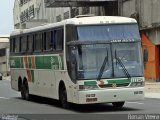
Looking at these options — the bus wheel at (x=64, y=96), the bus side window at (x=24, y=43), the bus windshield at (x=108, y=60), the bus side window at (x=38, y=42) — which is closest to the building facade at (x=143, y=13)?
the bus side window at (x=24, y=43)

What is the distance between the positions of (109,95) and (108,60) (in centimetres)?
126

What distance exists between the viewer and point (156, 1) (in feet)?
140

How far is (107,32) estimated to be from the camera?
19750 millimetres

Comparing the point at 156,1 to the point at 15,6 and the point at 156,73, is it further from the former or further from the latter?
the point at 15,6

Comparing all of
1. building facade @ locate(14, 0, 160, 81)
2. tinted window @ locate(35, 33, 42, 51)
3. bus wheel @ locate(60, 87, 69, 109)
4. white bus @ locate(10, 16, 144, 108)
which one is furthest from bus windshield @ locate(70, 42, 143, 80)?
building facade @ locate(14, 0, 160, 81)

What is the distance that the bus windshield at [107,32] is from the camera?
1952 cm

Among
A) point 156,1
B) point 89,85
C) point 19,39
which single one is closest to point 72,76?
point 89,85

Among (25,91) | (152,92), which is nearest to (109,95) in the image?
(25,91)

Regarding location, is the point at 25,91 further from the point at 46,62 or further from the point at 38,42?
the point at 46,62

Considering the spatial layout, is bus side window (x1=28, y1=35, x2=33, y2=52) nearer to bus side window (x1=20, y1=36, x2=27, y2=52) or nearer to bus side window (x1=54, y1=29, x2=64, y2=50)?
bus side window (x1=20, y1=36, x2=27, y2=52)

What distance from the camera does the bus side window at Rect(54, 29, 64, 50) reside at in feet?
68.2

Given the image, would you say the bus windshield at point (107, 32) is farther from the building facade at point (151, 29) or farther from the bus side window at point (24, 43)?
the building facade at point (151, 29)

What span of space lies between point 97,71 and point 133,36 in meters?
2.04

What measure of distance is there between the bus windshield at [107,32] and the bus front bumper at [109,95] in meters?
1.93
